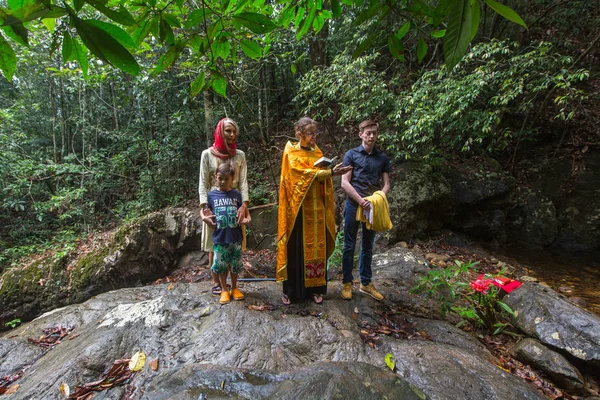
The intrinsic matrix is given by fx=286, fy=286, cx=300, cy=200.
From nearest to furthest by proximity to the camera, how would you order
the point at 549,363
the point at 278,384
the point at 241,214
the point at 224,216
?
the point at 278,384
the point at 549,363
the point at 224,216
the point at 241,214

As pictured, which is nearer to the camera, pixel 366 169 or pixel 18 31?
pixel 18 31

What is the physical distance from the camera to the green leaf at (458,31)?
2.24 ft

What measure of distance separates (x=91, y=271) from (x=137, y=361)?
10.9 ft

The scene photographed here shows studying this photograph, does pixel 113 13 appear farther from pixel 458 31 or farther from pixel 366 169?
pixel 366 169

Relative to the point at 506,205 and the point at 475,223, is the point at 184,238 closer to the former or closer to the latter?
the point at 475,223

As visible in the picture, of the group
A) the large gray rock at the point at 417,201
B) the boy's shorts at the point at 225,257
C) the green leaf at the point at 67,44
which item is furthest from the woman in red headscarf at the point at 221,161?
the large gray rock at the point at 417,201

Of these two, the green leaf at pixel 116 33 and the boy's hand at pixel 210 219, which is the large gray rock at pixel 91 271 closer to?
the boy's hand at pixel 210 219

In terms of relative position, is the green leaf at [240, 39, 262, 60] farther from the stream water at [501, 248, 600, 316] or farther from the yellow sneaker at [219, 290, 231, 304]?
the stream water at [501, 248, 600, 316]

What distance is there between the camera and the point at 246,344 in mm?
2215

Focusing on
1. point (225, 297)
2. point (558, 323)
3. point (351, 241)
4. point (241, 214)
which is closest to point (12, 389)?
point (225, 297)

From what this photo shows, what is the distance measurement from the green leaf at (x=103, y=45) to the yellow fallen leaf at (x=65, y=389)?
6.89ft

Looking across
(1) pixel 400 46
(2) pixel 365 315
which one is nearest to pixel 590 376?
(2) pixel 365 315

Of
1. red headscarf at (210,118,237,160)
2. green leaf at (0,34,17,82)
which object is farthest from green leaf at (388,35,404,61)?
red headscarf at (210,118,237,160)

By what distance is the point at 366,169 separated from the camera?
294 cm
